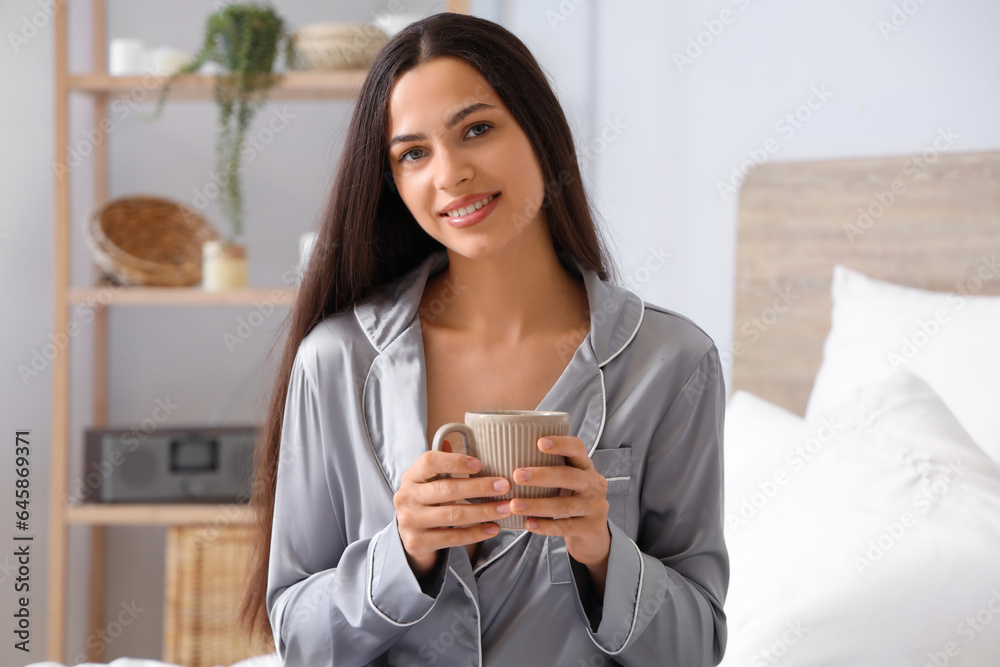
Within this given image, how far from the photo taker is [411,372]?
1147mm

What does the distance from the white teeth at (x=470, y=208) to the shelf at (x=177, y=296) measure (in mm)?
1358

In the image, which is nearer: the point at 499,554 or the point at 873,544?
the point at 499,554

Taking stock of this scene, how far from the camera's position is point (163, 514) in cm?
231

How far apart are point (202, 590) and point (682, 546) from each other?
1.63m

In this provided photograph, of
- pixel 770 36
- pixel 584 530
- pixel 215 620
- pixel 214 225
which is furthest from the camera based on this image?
pixel 214 225

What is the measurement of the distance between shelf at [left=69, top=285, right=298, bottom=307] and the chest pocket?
145 centimetres

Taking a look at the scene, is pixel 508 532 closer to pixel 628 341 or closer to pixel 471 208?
pixel 628 341

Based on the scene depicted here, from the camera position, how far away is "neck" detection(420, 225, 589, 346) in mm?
1189

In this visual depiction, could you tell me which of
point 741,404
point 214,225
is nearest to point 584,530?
point 741,404

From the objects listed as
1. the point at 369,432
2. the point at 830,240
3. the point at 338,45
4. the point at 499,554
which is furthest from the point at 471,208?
the point at 338,45

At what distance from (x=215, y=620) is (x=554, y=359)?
5.21 feet

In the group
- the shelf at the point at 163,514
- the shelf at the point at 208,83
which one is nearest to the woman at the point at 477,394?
the shelf at the point at 163,514

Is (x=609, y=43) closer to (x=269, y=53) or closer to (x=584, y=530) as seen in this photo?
(x=269, y=53)

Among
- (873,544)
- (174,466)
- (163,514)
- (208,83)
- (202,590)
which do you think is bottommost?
(202,590)
